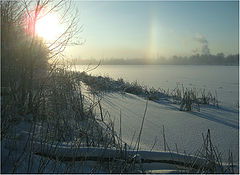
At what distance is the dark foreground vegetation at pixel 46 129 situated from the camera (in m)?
1.18

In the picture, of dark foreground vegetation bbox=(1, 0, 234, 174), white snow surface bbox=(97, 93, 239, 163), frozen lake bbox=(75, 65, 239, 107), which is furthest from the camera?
frozen lake bbox=(75, 65, 239, 107)

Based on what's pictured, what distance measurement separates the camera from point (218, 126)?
2.46m

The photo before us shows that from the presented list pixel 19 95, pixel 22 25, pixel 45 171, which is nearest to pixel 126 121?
pixel 19 95

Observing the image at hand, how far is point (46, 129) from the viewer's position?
184 cm

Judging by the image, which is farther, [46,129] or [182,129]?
[182,129]

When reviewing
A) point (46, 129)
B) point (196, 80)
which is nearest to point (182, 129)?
point (46, 129)

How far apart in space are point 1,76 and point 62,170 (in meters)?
1.67

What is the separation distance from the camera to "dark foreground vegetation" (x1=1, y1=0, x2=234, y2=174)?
1179mm

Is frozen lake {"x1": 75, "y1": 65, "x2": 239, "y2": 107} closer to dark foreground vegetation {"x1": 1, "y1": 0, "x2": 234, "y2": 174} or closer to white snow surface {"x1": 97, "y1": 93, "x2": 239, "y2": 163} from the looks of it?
dark foreground vegetation {"x1": 1, "y1": 0, "x2": 234, "y2": 174}

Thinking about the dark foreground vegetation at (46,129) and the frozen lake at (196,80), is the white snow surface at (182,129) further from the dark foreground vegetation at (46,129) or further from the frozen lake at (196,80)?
the frozen lake at (196,80)

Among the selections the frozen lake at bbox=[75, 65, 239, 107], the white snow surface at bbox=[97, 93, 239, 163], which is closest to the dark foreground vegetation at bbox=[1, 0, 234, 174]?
the white snow surface at bbox=[97, 93, 239, 163]

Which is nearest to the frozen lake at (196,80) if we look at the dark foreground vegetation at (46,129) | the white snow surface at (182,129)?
the dark foreground vegetation at (46,129)

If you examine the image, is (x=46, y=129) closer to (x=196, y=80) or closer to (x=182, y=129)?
(x=182, y=129)

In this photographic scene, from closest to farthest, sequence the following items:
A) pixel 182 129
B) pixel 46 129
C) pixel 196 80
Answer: pixel 46 129
pixel 182 129
pixel 196 80
